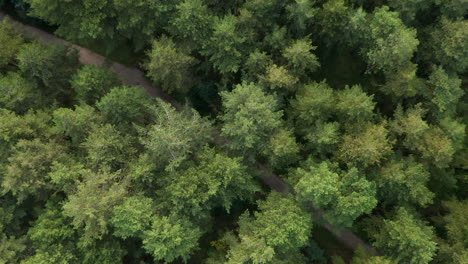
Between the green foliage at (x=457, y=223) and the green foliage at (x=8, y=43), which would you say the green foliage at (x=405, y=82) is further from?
the green foliage at (x=8, y=43)

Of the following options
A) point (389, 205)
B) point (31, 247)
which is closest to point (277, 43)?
point (389, 205)

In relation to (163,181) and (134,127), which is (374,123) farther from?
(134,127)

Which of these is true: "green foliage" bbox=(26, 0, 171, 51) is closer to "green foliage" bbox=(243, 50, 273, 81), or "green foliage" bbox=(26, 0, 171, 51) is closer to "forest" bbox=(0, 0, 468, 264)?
"forest" bbox=(0, 0, 468, 264)

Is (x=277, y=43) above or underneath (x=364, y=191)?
above

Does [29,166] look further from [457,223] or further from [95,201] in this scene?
[457,223]

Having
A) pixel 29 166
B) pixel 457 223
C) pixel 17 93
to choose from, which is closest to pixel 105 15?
pixel 17 93
